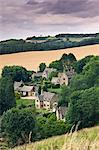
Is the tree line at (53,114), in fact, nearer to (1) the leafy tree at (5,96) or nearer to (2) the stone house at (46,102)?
(1) the leafy tree at (5,96)

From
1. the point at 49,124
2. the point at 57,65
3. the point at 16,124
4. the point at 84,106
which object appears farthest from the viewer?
the point at 57,65

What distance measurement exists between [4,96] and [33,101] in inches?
88.4

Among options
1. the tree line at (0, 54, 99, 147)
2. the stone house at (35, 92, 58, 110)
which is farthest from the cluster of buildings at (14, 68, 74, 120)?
the tree line at (0, 54, 99, 147)

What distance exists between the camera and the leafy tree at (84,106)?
6613 mm

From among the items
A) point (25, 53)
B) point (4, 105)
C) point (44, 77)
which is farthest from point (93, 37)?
point (44, 77)

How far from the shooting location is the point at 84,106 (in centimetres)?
659

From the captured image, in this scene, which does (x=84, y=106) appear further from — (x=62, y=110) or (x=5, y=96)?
(x=5, y=96)

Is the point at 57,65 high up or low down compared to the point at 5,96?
up

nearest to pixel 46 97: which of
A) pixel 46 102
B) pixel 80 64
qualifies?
pixel 46 102

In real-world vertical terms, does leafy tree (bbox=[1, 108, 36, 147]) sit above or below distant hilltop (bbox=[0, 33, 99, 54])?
below

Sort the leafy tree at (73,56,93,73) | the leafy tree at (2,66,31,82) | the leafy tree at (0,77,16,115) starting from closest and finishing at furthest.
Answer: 1. the leafy tree at (0,77,16,115)
2. the leafy tree at (2,66,31,82)
3. the leafy tree at (73,56,93,73)

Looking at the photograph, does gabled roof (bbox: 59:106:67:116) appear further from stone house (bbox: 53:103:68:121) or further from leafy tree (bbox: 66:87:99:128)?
leafy tree (bbox: 66:87:99:128)

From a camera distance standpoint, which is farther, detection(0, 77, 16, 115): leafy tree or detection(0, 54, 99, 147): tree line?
detection(0, 54, 99, 147): tree line

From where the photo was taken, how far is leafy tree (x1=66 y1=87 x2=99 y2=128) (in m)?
6.61
